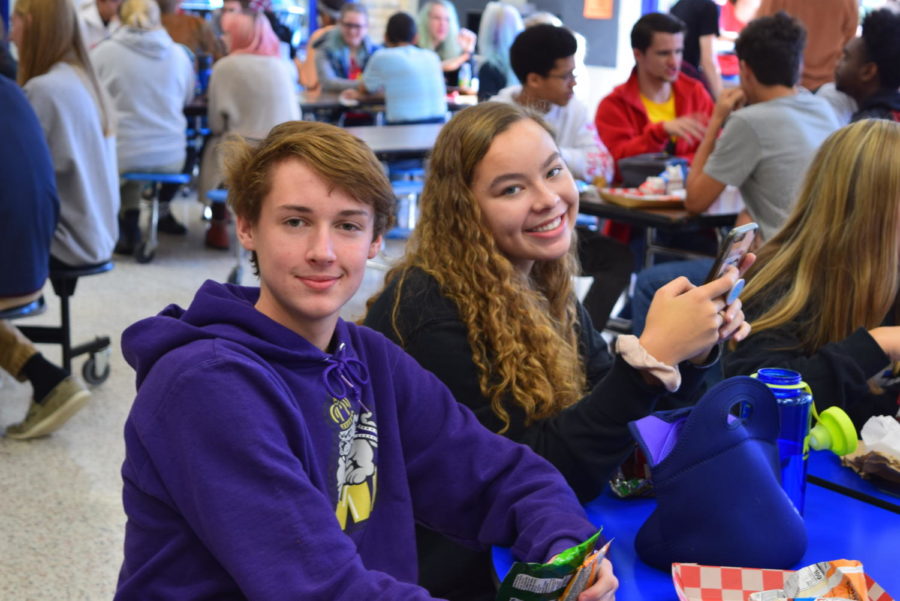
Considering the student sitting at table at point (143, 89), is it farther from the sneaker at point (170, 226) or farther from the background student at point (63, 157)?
the background student at point (63, 157)

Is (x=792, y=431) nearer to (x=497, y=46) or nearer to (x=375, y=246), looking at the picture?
(x=375, y=246)

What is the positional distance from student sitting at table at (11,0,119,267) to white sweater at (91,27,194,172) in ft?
6.54

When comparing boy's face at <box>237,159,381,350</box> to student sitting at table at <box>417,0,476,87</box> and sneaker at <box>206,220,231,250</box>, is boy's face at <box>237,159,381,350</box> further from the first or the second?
student sitting at table at <box>417,0,476,87</box>

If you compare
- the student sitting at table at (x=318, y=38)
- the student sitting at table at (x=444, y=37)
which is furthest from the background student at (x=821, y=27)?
the student sitting at table at (x=444, y=37)

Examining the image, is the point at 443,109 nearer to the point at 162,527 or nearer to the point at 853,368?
the point at 853,368

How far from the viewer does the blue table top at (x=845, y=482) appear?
153 cm

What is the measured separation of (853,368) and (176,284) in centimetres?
447

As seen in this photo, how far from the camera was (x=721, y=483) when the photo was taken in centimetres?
125

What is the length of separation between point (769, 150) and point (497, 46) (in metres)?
4.31

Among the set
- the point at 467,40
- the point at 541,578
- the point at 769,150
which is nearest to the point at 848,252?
the point at 541,578

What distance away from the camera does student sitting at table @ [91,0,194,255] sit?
599 cm

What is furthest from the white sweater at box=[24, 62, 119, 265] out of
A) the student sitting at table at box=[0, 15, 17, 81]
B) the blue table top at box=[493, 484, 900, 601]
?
the blue table top at box=[493, 484, 900, 601]


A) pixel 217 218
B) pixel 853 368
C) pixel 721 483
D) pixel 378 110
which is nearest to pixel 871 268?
pixel 853 368

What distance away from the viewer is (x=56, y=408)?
142 inches
